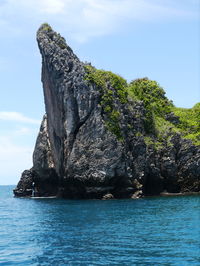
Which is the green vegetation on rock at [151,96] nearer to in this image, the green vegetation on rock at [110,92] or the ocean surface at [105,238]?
the green vegetation on rock at [110,92]

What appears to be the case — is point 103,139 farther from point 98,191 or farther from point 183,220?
point 183,220

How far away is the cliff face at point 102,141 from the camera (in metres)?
52.5

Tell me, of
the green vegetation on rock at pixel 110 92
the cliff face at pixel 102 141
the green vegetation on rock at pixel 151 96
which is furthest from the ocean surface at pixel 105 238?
the green vegetation on rock at pixel 151 96

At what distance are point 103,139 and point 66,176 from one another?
8146 millimetres

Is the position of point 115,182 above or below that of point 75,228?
above

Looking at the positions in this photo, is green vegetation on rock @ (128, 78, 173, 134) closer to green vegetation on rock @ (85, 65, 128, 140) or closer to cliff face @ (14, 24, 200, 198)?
cliff face @ (14, 24, 200, 198)

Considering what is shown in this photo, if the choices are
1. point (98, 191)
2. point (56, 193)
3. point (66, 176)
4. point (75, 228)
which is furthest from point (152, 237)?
point (56, 193)

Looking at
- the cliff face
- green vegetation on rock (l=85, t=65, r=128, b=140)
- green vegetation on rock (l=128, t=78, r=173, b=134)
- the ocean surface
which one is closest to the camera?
the ocean surface

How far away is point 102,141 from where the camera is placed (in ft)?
173

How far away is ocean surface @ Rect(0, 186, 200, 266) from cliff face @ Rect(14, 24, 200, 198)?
1531 cm

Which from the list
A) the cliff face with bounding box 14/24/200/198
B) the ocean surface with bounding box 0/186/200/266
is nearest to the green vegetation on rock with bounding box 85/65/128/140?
the cliff face with bounding box 14/24/200/198

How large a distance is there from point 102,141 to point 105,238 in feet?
96.4

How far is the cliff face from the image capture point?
52.5m

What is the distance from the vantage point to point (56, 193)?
66.6 metres
